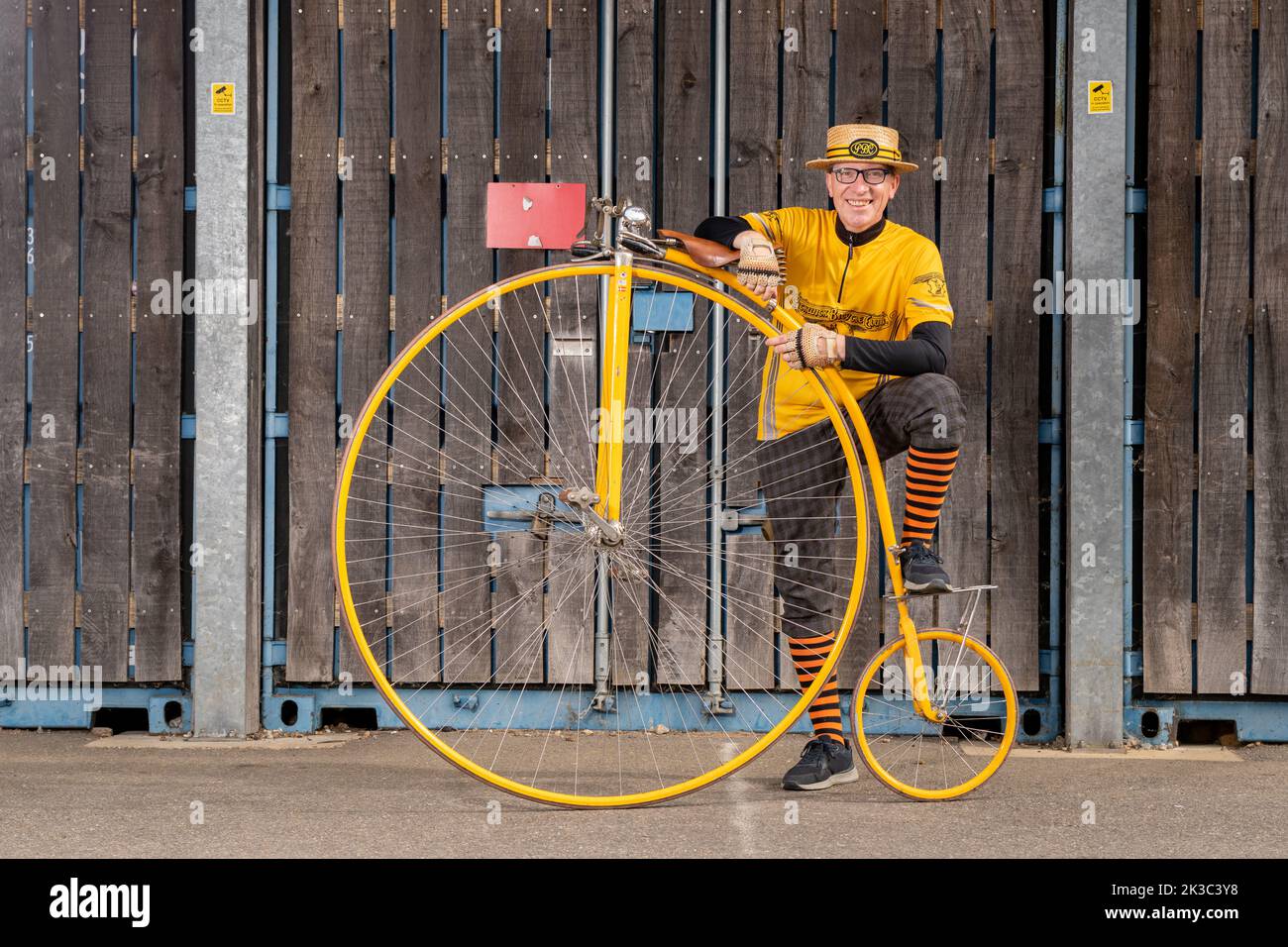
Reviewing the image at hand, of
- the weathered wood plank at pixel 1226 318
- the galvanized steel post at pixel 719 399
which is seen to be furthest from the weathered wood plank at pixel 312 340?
the weathered wood plank at pixel 1226 318

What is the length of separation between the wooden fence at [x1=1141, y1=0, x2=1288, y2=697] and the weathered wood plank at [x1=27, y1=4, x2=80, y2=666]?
4225 mm

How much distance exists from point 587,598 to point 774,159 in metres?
1.86

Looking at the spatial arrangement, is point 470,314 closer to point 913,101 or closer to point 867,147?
point 867,147

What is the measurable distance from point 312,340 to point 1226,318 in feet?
11.7

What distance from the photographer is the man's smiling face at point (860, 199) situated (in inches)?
167

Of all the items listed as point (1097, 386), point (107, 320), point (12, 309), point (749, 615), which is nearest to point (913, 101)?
point (1097, 386)

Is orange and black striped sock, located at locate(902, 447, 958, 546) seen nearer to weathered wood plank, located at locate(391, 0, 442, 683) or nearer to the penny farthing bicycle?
the penny farthing bicycle

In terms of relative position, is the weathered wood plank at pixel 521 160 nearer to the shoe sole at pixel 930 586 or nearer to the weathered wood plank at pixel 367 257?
the weathered wood plank at pixel 367 257

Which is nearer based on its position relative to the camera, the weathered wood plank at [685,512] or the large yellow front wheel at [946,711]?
the large yellow front wheel at [946,711]

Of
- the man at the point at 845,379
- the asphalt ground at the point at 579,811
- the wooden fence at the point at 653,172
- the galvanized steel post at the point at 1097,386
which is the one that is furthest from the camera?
the wooden fence at the point at 653,172

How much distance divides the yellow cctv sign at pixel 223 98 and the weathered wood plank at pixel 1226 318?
3.74m

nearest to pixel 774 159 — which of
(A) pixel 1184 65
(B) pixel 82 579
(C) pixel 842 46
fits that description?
(C) pixel 842 46

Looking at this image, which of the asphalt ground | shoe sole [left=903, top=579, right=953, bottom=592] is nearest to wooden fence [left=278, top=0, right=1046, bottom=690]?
the asphalt ground

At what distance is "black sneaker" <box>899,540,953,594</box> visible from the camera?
4023 millimetres
